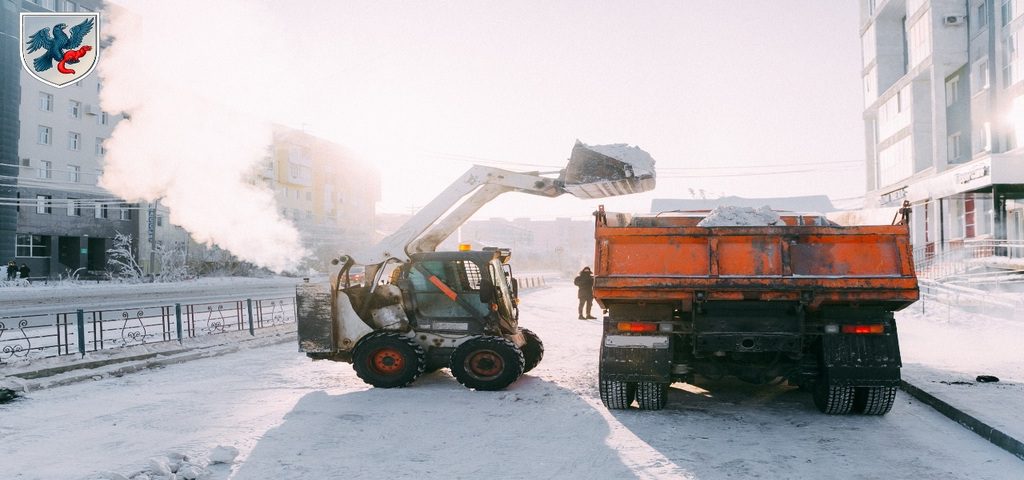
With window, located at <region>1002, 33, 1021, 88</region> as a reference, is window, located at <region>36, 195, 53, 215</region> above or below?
below

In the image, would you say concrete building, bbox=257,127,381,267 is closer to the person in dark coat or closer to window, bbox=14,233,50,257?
window, bbox=14,233,50,257

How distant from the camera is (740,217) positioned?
25.8ft

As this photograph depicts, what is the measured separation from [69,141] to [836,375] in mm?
50573

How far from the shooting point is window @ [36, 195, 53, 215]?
4275 cm

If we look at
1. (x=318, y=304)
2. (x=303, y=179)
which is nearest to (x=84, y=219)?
(x=303, y=179)

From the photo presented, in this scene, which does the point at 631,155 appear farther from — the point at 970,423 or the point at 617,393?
the point at 970,423

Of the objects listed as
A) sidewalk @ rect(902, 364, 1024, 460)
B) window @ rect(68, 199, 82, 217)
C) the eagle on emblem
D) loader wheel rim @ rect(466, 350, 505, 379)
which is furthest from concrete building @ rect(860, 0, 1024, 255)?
window @ rect(68, 199, 82, 217)

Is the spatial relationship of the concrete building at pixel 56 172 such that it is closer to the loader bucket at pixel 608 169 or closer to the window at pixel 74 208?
the window at pixel 74 208

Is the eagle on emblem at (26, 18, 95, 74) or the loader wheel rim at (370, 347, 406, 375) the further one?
the eagle on emblem at (26, 18, 95, 74)

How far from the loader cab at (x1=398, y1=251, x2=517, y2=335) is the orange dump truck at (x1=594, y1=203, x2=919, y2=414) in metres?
2.46

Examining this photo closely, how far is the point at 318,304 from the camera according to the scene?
935cm

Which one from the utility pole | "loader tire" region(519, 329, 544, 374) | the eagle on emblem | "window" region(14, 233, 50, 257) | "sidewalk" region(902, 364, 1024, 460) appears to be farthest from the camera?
"window" region(14, 233, 50, 257)

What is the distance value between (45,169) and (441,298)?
44.4 m

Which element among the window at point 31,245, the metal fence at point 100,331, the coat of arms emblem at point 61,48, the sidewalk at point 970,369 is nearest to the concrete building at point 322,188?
the window at point 31,245
